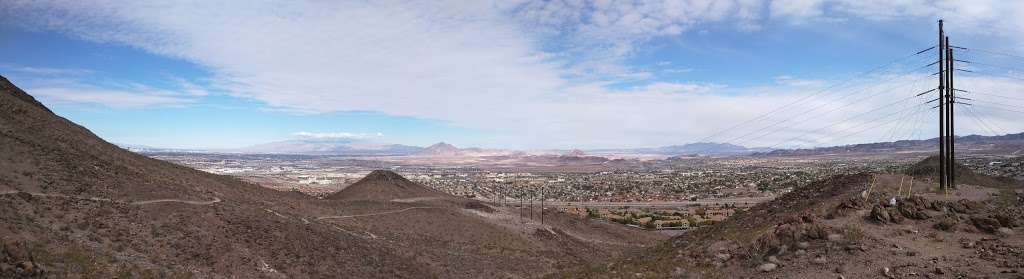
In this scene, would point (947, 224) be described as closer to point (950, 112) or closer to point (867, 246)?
point (867, 246)

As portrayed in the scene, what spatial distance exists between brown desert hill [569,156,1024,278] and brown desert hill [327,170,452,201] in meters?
37.6

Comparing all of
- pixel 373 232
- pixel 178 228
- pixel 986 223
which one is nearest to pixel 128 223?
pixel 178 228

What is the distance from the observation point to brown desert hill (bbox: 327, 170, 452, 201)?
52.9 metres

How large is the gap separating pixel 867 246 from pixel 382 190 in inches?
1809

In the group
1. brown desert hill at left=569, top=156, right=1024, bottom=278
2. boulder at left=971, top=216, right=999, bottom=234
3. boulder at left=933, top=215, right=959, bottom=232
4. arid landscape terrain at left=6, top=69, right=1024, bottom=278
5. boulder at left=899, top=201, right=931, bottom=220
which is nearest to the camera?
brown desert hill at left=569, top=156, right=1024, bottom=278

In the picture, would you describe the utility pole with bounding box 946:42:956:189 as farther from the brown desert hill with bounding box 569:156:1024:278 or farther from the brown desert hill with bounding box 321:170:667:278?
the brown desert hill with bounding box 321:170:667:278

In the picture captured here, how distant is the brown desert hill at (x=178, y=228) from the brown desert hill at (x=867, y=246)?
15.8m

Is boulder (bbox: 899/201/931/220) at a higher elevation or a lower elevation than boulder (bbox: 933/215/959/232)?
higher

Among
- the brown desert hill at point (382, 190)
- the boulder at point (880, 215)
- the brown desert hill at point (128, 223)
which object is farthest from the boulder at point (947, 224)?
the brown desert hill at point (382, 190)

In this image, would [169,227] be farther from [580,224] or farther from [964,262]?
[580,224]

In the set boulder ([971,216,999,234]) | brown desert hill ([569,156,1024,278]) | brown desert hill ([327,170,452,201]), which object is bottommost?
brown desert hill ([327,170,452,201])

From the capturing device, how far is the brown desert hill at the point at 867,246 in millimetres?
12445

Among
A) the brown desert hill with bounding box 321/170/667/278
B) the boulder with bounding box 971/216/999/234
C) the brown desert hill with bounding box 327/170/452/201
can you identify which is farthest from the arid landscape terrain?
the brown desert hill with bounding box 327/170/452/201

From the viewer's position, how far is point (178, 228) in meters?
24.3
